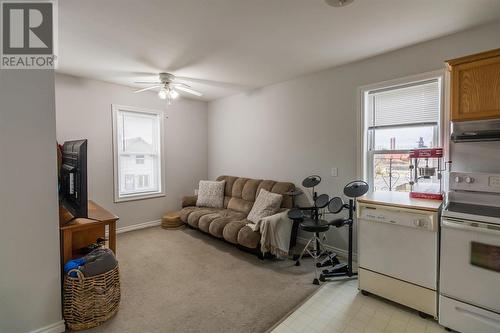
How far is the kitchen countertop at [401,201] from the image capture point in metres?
2.07

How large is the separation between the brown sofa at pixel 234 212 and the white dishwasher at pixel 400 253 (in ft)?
4.29

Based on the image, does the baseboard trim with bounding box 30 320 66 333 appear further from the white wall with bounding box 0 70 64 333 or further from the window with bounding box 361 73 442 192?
the window with bounding box 361 73 442 192

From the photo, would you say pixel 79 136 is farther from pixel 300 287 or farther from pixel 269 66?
pixel 300 287

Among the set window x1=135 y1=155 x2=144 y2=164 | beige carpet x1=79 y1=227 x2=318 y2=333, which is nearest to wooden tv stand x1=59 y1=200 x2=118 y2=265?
beige carpet x1=79 y1=227 x2=318 y2=333

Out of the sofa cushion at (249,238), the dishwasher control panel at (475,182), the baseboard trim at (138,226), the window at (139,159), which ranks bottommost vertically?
the baseboard trim at (138,226)

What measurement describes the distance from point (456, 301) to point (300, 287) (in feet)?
4.21

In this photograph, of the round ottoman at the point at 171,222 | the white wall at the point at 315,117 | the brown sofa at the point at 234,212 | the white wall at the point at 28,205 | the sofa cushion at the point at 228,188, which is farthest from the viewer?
the sofa cushion at the point at 228,188

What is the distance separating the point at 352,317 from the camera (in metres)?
2.08

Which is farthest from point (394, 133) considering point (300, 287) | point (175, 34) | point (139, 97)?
point (139, 97)

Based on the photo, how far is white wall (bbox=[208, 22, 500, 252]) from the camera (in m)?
2.58

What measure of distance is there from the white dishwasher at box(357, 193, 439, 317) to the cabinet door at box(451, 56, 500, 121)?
0.92 metres

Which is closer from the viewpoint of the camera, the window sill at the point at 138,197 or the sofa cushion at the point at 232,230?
the sofa cushion at the point at 232,230

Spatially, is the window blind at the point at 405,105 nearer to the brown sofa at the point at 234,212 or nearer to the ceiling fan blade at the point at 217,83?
the brown sofa at the point at 234,212

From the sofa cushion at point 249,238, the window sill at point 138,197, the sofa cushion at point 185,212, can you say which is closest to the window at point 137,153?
the window sill at point 138,197
